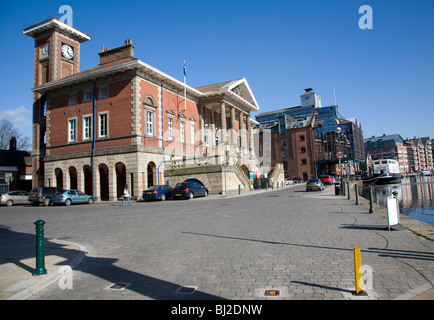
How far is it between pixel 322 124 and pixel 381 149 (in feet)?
261

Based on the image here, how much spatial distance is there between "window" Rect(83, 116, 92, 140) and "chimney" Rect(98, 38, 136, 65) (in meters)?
6.69

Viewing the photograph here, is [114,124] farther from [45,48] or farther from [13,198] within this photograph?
[45,48]

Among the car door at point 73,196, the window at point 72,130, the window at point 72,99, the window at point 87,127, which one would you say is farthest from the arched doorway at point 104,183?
the window at point 72,99

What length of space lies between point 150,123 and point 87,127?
22.6 feet

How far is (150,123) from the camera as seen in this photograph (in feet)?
98.3

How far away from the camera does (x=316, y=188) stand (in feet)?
111

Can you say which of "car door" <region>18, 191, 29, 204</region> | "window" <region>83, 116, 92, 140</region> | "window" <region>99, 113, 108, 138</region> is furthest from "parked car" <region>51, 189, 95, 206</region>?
"window" <region>83, 116, 92, 140</region>

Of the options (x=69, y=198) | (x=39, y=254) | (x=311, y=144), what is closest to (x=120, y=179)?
(x=69, y=198)

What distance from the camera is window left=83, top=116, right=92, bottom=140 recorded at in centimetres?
3069

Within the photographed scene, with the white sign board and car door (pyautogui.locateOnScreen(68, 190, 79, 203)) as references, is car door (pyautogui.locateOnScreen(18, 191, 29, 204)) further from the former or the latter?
the white sign board

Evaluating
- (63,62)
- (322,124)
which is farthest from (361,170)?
(63,62)

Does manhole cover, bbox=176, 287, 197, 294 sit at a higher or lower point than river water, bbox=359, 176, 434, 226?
higher

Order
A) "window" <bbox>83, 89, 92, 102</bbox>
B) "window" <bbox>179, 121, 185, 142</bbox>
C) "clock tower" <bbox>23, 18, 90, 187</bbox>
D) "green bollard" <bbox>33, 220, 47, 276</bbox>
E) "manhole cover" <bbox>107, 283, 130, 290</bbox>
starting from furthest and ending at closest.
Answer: "clock tower" <bbox>23, 18, 90, 187</bbox>
"window" <bbox>179, 121, 185, 142</bbox>
"window" <bbox>83, 89, 92, 102</bbox>
"green bollard" <bbox>33, 220, 47, 276</bbox>
"manhole cover" <bbox>107, 283, 130, 290</bbox>
